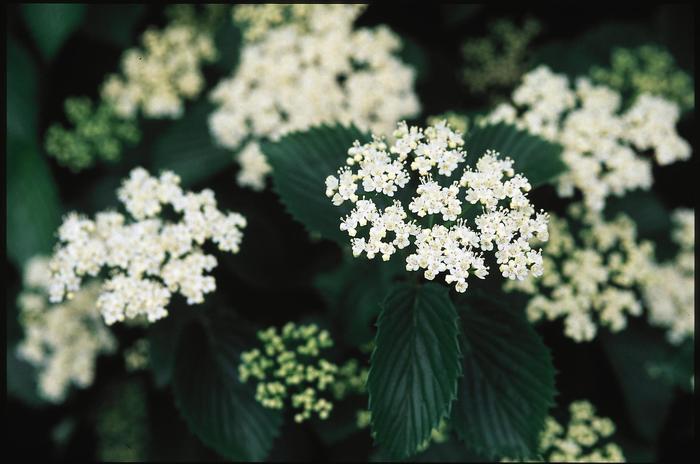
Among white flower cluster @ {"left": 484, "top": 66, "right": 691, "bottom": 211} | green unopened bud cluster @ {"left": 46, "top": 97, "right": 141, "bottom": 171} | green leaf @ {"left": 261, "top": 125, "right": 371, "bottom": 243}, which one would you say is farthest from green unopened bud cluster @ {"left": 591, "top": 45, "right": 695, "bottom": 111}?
green unopened bud cluster @ {"left": 46, "top": 97, "right": 141, "bottom": 171}

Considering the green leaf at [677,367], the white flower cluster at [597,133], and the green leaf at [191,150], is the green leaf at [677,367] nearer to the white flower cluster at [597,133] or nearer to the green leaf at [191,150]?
the white flower cluster at [597,133]

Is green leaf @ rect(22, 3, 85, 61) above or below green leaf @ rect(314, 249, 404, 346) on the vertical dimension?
above

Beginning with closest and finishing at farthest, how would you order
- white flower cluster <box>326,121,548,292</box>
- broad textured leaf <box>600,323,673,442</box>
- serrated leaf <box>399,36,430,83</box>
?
white flower cluster <box>326,121,548,292</box> < broad textured leaf <box>600,323,673,442</box> < serrated leaf <box>399,36,430,83</box>

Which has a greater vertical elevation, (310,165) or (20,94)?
(20,94)

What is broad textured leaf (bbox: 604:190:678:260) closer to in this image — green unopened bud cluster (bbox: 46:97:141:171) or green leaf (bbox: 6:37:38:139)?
green unopened bud cluster (bbox: 46:97:141:171)

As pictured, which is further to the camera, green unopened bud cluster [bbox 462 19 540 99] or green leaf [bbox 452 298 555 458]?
green unopened bud cluster [bbox 462 19 540 99]

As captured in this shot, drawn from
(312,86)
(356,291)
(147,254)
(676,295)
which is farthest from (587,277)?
(147,254)

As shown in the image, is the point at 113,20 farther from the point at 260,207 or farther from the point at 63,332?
the point at 63,332

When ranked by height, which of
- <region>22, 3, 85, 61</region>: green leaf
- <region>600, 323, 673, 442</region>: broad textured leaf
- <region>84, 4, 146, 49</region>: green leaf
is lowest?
<region>600, 323, 673, 442</region>: broad textured leaf
